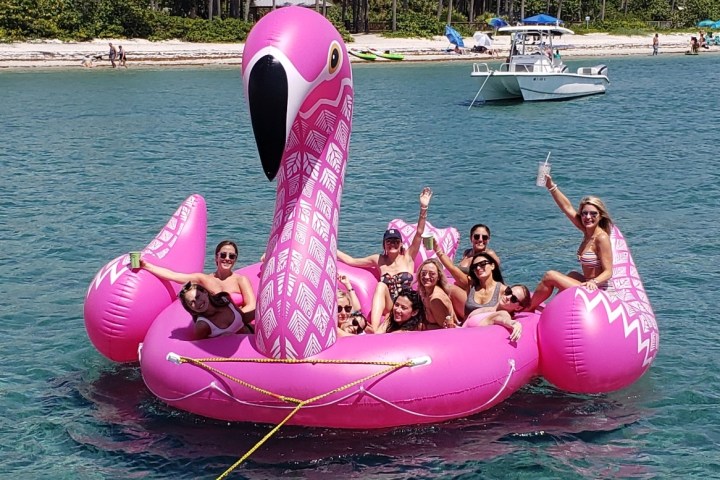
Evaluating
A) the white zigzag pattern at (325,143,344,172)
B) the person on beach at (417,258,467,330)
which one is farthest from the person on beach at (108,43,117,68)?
the white zigzag pattern at (325,143,344,172)

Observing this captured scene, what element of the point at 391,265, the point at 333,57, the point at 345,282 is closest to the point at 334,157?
the point at 333,57

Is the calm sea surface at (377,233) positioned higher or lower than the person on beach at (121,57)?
lower

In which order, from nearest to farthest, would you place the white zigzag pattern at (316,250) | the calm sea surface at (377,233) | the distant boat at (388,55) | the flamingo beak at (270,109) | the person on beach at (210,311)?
1. the flamingo beak at (270,109)
2. the white zigzag pattern at (316,250)
3. the calm sea surface at (377,233)
4. the person on beach at (210,311)
5. the distant boat at (388,55)

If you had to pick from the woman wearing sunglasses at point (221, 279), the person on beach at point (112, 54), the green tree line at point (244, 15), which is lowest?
the woman wearing sunglasses at point (221, 279)

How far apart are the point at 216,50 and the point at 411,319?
39.4 meters

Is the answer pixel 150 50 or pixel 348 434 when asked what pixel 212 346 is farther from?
pixel 150 50

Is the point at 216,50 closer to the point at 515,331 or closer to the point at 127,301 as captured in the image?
the point at 127,301

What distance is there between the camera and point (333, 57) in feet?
19.9

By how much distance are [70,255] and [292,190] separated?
20.8ft

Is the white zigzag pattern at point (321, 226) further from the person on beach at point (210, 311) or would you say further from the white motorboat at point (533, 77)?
the white motorboat at point (533, 77)

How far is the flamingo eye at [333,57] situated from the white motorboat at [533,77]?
2381 centimetres

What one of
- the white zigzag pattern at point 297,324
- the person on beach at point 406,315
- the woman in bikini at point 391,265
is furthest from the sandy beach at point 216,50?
the white zigzag pattern at point 297,324

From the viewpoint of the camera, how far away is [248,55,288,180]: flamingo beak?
5.54m

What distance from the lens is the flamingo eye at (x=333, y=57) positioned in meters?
6.00
